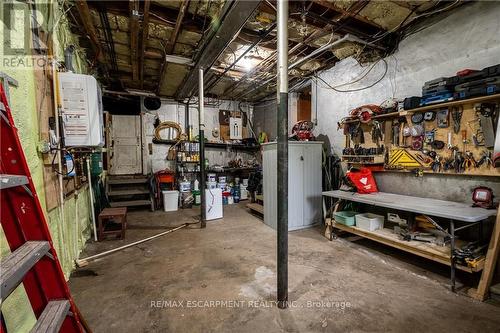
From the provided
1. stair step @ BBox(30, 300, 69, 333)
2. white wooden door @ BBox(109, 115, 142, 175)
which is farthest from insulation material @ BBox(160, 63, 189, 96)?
stair step @ BBox(30, 300, 69, 333)

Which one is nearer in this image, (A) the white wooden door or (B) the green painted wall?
(B) the green painted wall

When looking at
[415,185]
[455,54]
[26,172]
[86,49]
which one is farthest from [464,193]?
[86,49]

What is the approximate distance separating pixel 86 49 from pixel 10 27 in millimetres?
2827

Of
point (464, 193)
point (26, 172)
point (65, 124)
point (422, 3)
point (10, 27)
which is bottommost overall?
point (464, 193)

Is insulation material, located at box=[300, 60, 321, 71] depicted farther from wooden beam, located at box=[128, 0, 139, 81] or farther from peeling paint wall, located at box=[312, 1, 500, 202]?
wooden beam, located at box=[128, 0, 139, 81]

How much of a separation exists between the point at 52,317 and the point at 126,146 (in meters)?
6.33

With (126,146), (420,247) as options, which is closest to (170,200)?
(126,146)

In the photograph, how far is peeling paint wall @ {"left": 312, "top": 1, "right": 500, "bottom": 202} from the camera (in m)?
2.57

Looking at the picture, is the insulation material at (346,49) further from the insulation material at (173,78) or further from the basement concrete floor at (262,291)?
the basement concrete floor at (262,291)

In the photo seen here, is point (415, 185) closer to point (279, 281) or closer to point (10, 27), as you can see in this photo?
point (279, 281)

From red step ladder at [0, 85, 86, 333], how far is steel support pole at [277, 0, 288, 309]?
149 cm

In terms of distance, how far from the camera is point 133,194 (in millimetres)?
5820

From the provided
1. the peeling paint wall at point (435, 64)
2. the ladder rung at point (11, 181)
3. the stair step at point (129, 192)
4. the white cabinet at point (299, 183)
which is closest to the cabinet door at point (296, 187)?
the white cabinet at point (299, 183)

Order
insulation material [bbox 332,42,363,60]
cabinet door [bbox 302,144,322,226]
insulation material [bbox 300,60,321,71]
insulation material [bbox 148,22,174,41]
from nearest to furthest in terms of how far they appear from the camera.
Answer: insulation material [bbox 148,22,174,41] < insulation material [bbox 332,42,363,60] < cabinet door [bbox 302,144,322,226] < insulation material [bbox 300,60,321,71]
